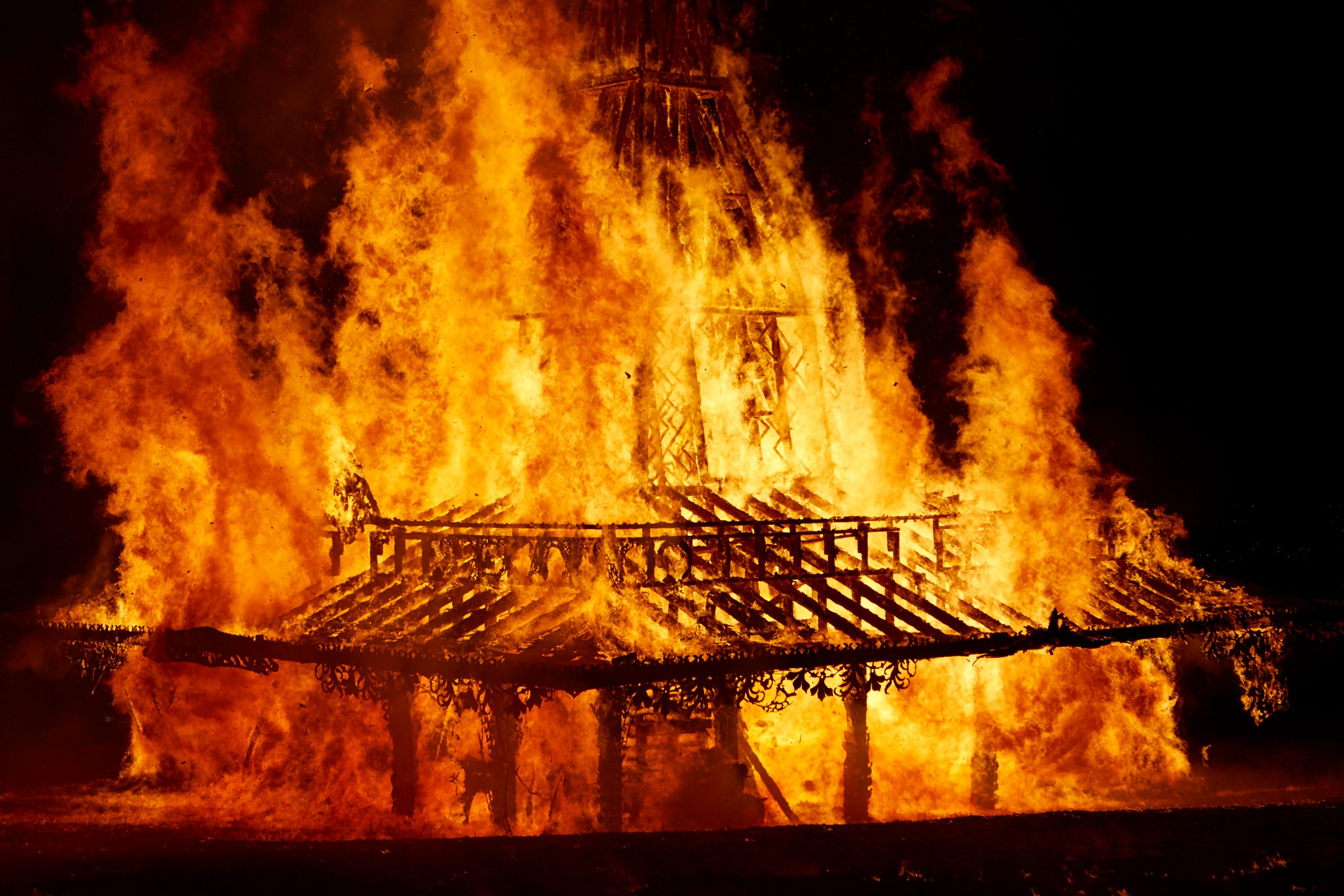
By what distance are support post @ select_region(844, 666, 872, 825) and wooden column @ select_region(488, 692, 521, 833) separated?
15.9 ft

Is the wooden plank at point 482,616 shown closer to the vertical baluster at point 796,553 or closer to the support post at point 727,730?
the support post at point 727,730

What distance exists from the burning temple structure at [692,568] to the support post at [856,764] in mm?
33

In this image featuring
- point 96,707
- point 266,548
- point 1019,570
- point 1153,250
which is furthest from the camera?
point 1153,250

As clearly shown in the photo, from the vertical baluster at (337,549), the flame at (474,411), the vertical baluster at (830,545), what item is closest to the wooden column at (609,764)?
the flame at (474,411)

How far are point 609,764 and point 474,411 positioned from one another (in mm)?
7346

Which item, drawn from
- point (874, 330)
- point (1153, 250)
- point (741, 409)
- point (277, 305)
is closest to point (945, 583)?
point (741, 409)

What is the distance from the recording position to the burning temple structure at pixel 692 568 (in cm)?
1357

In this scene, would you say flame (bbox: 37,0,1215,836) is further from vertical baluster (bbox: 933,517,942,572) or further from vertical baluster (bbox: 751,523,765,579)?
vertical baluster (bbox: 751,523,765,579)

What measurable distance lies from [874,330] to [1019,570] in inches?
323

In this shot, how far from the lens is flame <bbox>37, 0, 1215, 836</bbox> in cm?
1736

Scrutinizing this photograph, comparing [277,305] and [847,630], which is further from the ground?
[277,305]

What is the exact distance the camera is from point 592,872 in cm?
1158

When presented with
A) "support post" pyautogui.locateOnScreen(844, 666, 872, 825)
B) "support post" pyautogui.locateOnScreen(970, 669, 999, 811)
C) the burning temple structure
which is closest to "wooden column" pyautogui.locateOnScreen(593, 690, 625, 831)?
the burning temple structure

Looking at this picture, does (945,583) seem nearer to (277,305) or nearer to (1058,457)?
(1058,457)
